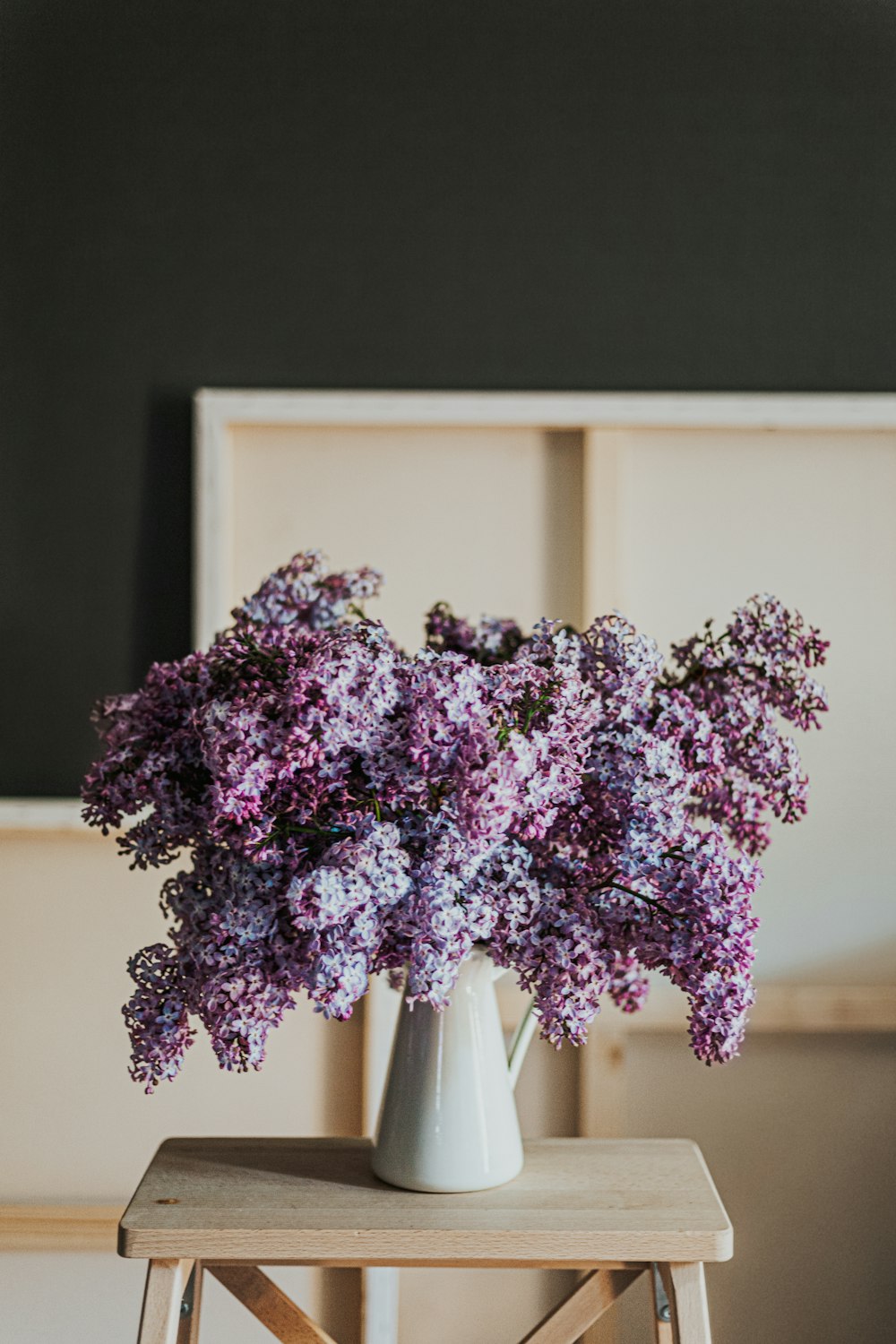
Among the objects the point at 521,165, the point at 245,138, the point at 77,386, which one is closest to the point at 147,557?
the point at 77,386

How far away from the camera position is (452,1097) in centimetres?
110

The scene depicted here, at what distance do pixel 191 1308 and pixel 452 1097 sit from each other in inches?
14.0

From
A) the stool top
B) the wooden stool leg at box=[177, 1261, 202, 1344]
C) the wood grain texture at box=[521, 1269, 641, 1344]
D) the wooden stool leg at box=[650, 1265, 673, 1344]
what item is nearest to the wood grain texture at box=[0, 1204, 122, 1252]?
the wooden stool leg at box=[177, 1261, 202, 1344]

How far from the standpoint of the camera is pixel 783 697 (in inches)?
43.1

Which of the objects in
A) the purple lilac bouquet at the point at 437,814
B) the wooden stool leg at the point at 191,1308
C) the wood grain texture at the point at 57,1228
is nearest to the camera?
the purple lilac bouquet at the point at 437,814

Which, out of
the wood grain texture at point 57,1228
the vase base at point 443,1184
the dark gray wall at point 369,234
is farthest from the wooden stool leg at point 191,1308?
the dark gray wall at point 369,234

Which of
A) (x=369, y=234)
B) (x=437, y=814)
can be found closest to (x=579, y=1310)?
(x=437, y=814)

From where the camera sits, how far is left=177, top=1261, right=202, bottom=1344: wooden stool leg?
1198 millimetres

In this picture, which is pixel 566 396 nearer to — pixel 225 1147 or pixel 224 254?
pixel 224 254

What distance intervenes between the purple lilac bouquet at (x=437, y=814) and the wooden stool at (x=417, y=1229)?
6.2 inches

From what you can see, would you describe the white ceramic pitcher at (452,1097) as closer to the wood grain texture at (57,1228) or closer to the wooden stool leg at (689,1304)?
the wooden stool leg at (689,1304)

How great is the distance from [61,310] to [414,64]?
0.57m

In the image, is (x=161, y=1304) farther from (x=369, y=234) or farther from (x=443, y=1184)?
(x=369, y=234)

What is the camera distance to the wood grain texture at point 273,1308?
1217 mm
